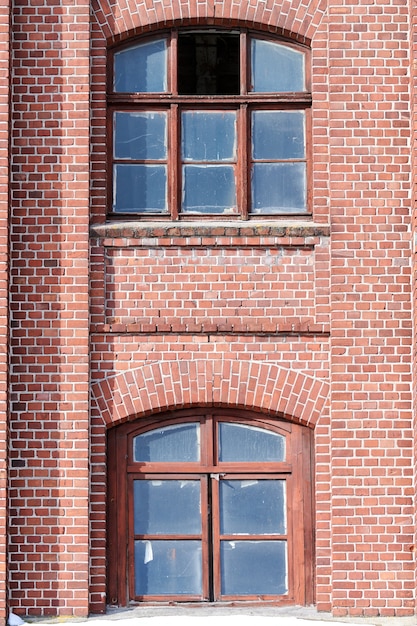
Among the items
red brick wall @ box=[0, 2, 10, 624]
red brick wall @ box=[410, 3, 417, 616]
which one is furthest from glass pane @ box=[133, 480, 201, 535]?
red brick wall @ box=[410, 3, 417, 616]

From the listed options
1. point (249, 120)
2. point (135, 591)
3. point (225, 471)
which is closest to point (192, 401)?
point (225, 471)

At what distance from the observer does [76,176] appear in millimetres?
13633

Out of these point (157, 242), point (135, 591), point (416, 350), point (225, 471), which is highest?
point (157, 242)

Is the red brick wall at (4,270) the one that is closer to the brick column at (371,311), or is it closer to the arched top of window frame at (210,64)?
the arched top of window frame at (210,64)

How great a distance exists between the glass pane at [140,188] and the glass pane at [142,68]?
27.7 inches

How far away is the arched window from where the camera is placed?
13.3 meters

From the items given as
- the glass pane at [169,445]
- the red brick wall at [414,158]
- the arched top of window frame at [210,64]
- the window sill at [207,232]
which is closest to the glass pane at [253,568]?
the glass pane at [169,445]

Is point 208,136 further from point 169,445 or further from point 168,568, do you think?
point 168,568

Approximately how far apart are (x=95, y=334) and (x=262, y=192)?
75.3 inches

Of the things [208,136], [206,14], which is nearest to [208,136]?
[208,136]

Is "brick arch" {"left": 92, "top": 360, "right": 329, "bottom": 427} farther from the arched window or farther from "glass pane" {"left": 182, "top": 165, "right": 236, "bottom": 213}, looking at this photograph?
"glass pane" {"left": 182, "top": 165, "right": 236, "bottom": 213}

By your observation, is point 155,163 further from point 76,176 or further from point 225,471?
point 225,471

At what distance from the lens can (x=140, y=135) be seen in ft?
45.9

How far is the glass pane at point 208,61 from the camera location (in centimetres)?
1423
